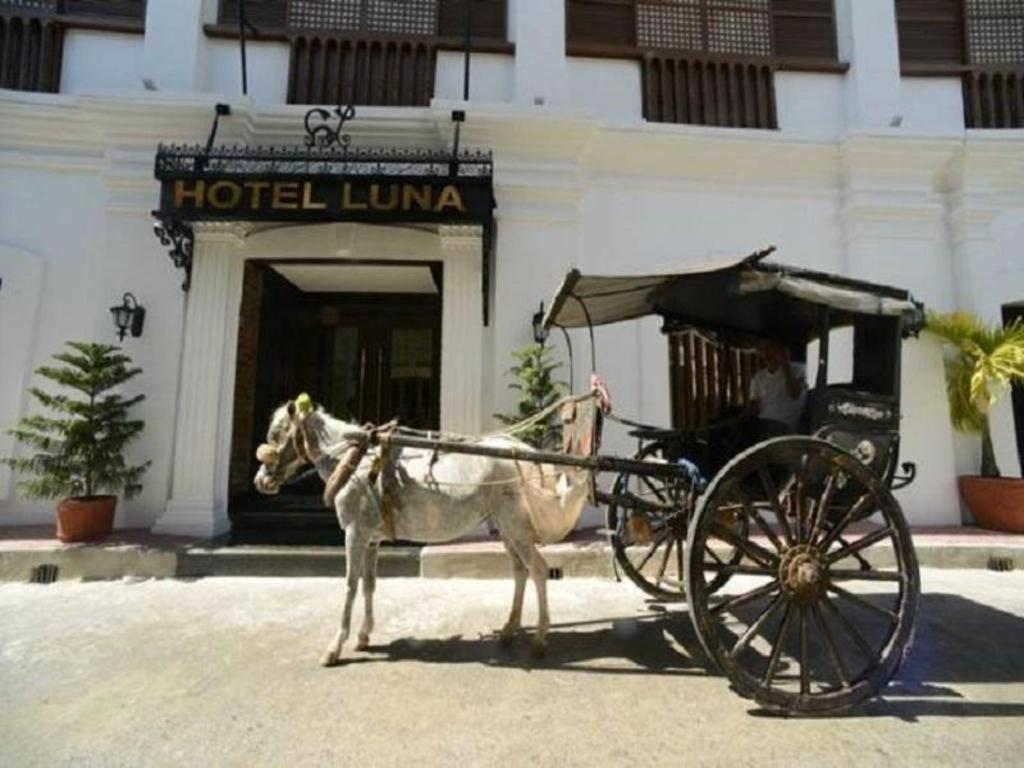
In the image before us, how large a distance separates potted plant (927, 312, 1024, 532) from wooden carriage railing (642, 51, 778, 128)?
338cm

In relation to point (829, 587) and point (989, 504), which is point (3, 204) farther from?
point (989, 504)

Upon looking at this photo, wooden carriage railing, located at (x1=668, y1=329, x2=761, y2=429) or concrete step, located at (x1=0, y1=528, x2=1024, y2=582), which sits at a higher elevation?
wooden carriage railing, located at (x1=668, y1=329, x2=761, y2=429)

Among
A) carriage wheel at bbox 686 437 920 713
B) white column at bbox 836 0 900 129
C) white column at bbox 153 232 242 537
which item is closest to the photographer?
carriage wheel at bbox 686 437 920 713

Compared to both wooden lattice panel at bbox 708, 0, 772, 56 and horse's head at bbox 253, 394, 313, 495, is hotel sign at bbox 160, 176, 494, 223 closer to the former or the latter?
horse's head at bbox 253, 394, 313, 495

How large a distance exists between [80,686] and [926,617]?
546cm

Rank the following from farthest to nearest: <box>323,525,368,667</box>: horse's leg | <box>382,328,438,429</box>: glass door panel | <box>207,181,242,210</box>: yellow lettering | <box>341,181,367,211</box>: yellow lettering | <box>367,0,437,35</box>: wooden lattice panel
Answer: <box>382,328,438,429</box>: glass door panel → <box>367,0,437,35</box>: wooden lattice panel → <box>341,181,367,211</box>: yellow lettering → <box>207,181,242,210</box>: yellow lettering → <box>323,525,368,667</box>: horse's leg

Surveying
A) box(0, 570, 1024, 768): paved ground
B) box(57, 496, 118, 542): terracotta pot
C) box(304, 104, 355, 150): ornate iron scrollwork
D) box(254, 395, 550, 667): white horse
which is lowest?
box(0, 570, 1024, 768): paved ground

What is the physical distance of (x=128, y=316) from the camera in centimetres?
569

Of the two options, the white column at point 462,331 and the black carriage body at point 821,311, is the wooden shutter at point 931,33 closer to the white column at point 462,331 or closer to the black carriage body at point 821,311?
the black carriage body at point 821,311

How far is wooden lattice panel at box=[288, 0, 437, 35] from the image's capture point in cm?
670

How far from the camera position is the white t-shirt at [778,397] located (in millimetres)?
3414

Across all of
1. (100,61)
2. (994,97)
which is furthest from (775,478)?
(100,61)

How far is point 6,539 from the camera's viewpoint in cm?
505

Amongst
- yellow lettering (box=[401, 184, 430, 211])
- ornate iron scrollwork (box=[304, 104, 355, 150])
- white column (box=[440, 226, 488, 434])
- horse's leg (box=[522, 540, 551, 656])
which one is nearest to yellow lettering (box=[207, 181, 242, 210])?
ornate iron scrollwork (box=[304, 104, 355, 150])
